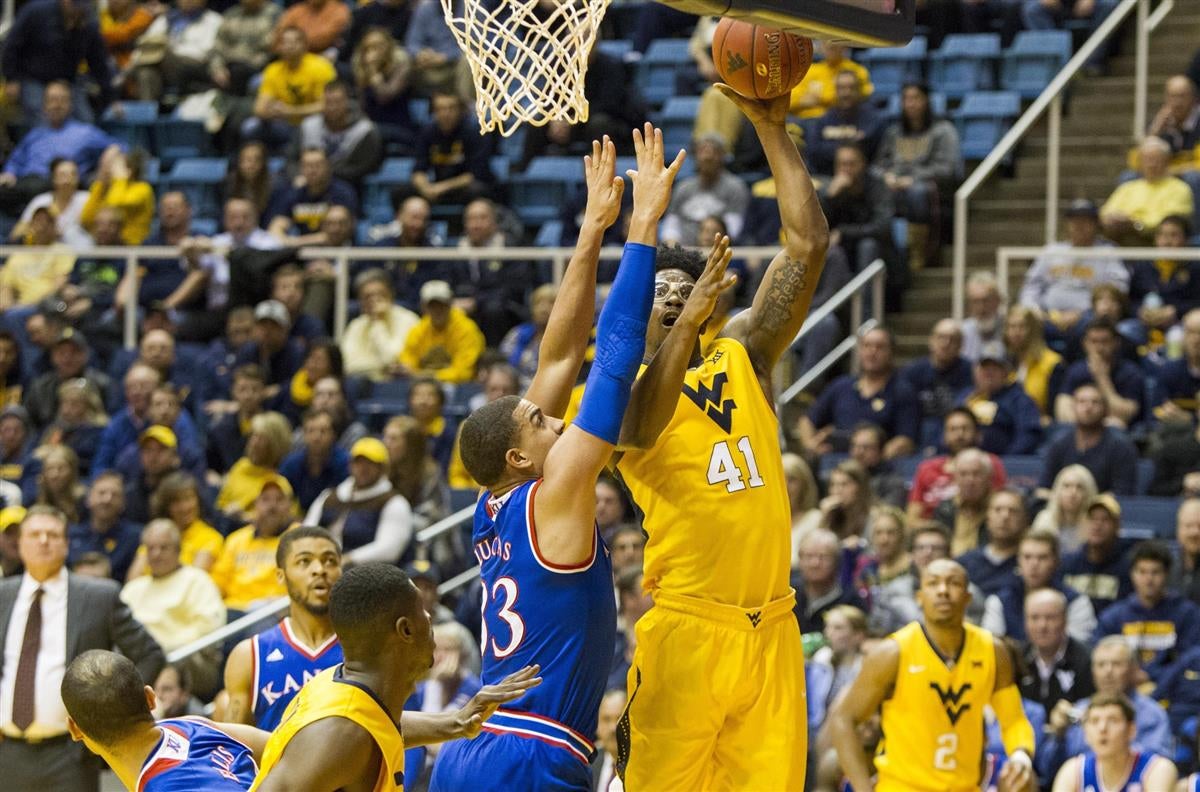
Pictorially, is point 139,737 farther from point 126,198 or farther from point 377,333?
point 126,198

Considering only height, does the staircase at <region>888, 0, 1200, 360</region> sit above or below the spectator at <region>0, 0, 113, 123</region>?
below

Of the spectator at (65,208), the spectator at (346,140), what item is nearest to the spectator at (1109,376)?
the spectator at (346,140)

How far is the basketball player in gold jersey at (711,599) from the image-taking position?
634cm

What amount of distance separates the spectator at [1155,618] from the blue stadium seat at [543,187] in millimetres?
6944

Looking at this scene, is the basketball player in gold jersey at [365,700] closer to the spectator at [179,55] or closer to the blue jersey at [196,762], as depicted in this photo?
the blue jersey at [196,762]

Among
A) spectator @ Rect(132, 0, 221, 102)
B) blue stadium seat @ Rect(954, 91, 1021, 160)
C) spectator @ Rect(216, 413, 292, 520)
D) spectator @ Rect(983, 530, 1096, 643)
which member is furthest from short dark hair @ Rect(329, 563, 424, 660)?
spectator @ Rect(132, 0, 221, 102)

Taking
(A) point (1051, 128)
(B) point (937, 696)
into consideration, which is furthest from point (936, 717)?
(A) point (1051, 128)

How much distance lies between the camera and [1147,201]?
14.0 metres

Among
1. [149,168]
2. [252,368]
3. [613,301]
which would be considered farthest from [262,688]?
[149,168]

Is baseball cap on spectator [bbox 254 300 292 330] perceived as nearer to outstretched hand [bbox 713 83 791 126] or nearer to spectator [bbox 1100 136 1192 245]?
spectator [bbox 1100 136 1192 245]

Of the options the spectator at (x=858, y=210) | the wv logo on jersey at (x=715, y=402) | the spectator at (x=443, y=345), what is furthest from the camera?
the spectator at (x=443, y=345)

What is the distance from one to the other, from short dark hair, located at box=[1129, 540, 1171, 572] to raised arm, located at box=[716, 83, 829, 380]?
465cm

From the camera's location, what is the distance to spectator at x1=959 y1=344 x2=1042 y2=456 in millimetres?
12594

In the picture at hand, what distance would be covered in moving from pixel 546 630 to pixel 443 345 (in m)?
8.88
